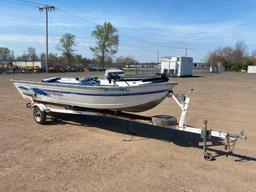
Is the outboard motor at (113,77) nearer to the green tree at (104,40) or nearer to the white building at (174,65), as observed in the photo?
the white building at (174,65)

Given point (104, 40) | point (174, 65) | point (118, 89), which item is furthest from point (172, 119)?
point (104, 40)

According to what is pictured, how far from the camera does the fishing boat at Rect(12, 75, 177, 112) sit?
271 inches

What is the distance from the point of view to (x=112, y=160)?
572 centimetres

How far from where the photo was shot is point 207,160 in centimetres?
582

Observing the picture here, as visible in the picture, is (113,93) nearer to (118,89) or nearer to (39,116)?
(118,89)

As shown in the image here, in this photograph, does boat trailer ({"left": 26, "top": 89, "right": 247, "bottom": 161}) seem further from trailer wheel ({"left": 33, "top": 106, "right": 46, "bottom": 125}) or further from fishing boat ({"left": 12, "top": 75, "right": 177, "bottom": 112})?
fishing boat ({"left": 12, "top": 75, "right": 177, "bottom": 112})

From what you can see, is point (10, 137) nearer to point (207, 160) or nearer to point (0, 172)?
point (0, 172)

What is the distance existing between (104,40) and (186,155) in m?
73.4

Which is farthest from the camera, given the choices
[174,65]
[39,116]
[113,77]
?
[174,65]

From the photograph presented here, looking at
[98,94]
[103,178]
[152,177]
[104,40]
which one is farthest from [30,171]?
[104,40]

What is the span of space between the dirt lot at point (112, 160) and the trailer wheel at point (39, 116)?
19 cm

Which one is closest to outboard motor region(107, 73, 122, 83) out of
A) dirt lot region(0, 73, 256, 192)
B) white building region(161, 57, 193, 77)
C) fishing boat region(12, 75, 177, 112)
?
fishing boat region(12, 75, 177, 112)

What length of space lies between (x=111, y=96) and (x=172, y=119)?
1.53 metres

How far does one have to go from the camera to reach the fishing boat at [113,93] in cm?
688
